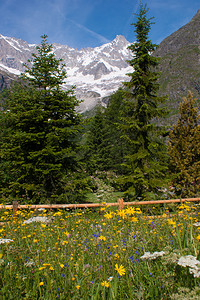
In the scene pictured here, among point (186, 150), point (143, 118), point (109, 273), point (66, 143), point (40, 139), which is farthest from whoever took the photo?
point (186, 150)

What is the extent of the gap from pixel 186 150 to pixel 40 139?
33.4 ft

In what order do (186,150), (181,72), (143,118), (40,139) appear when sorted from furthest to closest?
(181,72) < (186,150) < (143,118) < (40,139)

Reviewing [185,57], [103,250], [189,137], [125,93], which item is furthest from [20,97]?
[185,57]

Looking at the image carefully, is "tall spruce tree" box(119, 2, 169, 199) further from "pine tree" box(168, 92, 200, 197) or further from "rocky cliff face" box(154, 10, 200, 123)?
"rocky cliff face" box(154, 10, 200, 123)

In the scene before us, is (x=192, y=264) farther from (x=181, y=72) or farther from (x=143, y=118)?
(x=181, y=72)

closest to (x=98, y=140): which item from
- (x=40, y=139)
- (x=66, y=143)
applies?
(x=66, y=143)

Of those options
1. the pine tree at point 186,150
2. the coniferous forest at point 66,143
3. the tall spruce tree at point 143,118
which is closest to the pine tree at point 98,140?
the pine tree at point 186,150

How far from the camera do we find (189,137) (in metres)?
15.0

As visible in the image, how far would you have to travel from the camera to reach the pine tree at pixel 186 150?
14170mm

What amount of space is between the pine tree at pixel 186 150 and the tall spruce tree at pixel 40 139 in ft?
25.4

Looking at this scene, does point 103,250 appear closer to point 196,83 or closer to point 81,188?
point 81,188

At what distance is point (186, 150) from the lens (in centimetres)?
A: 1474

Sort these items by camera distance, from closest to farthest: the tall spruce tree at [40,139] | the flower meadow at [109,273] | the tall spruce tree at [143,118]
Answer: the flower meadow at [109,273]
the tall spruce tree at [40,139]
the tall spruce tree at [143,118]

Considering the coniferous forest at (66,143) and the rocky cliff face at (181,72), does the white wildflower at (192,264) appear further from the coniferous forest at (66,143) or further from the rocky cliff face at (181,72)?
the rocky cliff face at (181,72)
